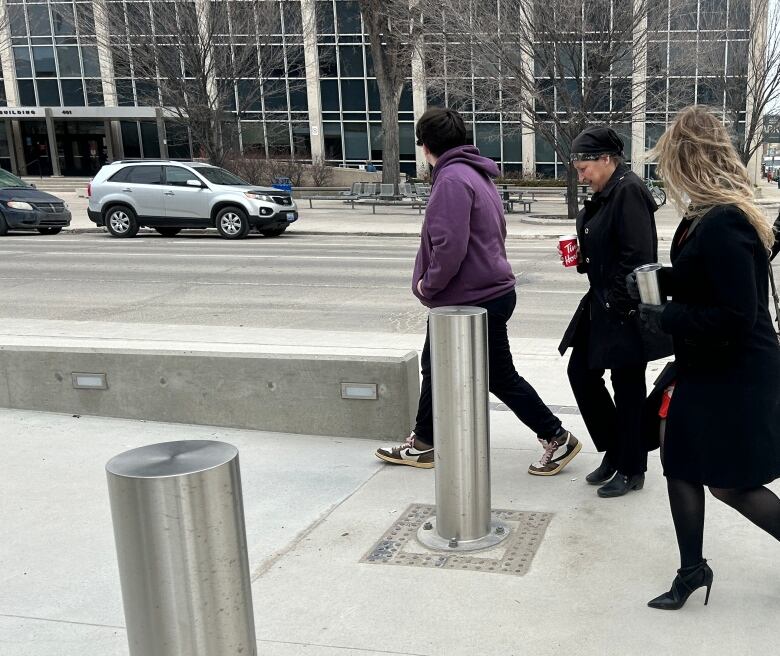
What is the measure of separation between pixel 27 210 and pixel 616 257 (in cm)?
1892

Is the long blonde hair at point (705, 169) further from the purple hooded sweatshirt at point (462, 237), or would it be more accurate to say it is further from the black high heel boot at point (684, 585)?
the purple hooded sweatshirt at point (462, 237)

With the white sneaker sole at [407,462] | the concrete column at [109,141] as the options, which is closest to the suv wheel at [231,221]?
the white sneaker sole at [407,462]

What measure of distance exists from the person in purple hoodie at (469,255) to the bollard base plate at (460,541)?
0.78m

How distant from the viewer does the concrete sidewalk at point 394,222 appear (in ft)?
68.6

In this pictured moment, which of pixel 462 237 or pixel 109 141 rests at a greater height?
pixel 109 141

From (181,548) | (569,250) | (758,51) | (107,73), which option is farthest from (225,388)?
(107,73)

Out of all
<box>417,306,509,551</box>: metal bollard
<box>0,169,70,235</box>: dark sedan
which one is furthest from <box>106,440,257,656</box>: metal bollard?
<box>0,169,70,235</box>: dark sedan

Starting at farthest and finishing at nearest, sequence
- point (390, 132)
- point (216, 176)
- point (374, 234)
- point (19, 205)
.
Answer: point (390, 132), point (374, 234), point (19, 205), point (216, 176)

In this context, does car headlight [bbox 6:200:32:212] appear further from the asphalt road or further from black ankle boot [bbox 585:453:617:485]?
black ankle boot [bbox 585:453:617:485]

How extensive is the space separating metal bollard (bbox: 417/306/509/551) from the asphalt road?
5165 mm

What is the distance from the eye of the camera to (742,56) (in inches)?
1019

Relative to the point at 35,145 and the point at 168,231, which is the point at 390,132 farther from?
the point at 35,145

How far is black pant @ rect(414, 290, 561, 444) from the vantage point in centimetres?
440

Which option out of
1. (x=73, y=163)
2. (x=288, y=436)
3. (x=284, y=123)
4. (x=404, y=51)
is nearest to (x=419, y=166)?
(x=284, y=123)
